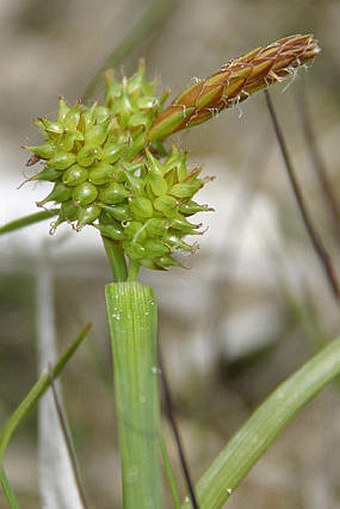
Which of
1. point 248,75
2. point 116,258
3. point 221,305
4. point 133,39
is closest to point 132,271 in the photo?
point 116,258

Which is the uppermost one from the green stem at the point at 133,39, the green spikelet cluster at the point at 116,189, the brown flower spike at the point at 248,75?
the green stem at the point at 133,39

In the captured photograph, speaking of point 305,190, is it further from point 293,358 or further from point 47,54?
point 47,54

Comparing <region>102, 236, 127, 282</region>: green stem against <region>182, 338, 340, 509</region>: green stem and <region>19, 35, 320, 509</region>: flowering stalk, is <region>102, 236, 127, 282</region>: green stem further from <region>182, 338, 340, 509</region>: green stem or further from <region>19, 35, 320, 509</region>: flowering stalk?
<region>182, 338, 340, 509</region>: green stem

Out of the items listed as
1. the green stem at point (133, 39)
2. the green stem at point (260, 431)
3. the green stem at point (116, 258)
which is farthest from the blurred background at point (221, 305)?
the green stem at point (116, 258)

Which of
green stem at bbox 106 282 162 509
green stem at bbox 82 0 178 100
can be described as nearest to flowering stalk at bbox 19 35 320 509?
green stem at bbox 106 282 162 509

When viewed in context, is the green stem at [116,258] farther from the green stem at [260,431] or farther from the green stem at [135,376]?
the green stem at [260,431]
